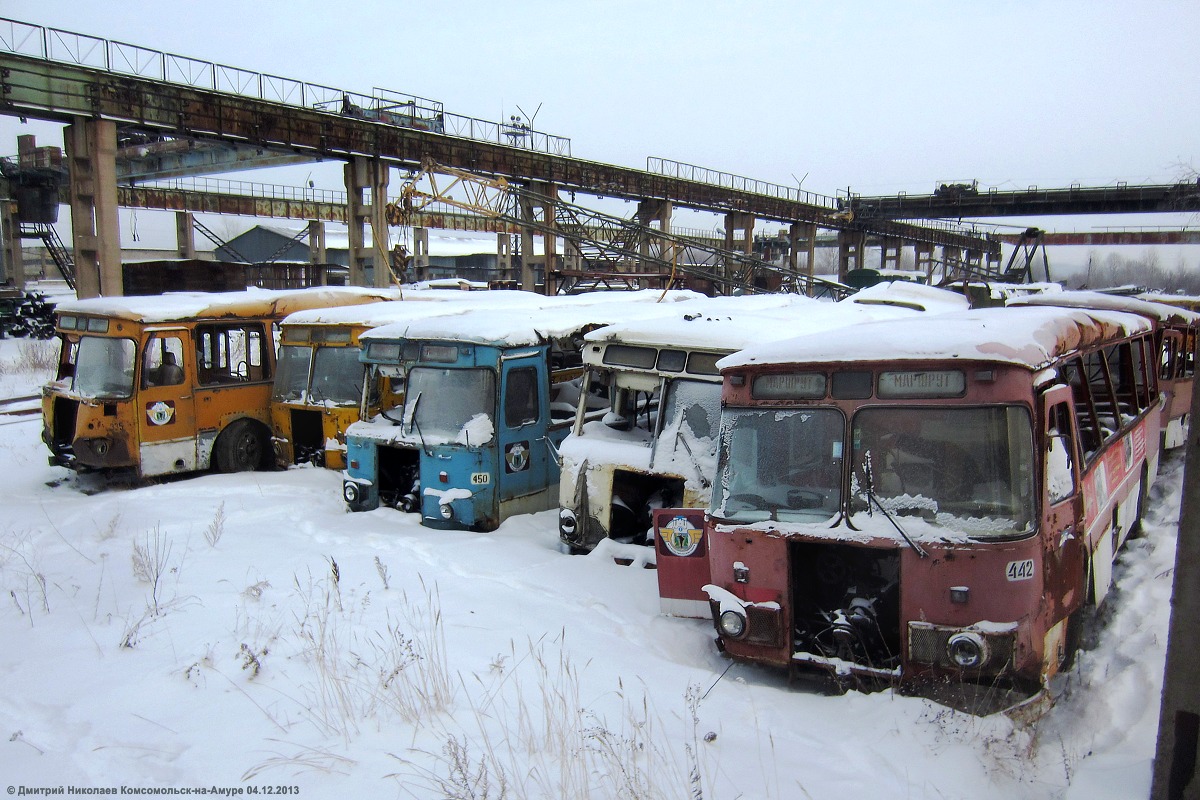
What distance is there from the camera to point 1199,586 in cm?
289

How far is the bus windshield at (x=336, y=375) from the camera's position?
1105cm

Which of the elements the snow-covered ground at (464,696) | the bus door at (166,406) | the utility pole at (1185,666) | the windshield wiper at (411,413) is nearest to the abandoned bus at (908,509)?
the snow-covered ground at (464,696)

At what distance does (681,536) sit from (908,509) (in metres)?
1.54

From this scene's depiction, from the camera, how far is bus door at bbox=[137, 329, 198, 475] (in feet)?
35.0

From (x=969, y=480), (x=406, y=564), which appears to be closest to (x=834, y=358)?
(x=969, y=480)

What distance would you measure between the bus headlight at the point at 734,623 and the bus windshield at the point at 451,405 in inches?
162

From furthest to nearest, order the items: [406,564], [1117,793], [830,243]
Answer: [830,243], [406,564], [1117,793]

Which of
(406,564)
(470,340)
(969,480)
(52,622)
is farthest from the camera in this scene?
(470,340)

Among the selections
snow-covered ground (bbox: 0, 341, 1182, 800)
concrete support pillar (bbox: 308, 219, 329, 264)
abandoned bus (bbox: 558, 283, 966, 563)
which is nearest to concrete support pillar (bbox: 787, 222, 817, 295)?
concrete support pillar (bbox: 308, 219, 329, 264)

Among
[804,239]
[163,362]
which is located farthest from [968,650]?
[804,239]

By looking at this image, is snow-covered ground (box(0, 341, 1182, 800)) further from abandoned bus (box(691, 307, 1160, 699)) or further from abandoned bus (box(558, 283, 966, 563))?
abandoned bus (box(558, 283, 966, 563))

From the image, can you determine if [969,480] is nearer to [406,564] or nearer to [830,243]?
[406,564]

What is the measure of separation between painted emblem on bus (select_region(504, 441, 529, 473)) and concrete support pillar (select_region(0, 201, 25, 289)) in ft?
115

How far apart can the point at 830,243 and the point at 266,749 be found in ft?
271
